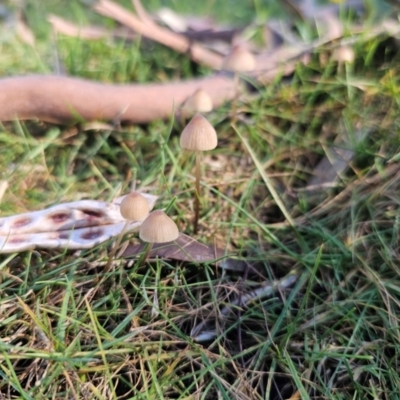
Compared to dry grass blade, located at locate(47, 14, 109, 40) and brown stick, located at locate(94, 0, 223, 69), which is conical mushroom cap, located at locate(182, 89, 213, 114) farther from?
dry grass blade, located at locate(47, 14, 109, 40)

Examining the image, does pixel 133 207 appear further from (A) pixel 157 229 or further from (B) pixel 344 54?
(B) pixel 344 54

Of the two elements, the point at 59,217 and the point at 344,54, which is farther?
the point at 344,54

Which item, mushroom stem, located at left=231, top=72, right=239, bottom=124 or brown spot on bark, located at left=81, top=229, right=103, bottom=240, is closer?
brown spot on bark, located at left=81, top=229, right=103, bottom=240

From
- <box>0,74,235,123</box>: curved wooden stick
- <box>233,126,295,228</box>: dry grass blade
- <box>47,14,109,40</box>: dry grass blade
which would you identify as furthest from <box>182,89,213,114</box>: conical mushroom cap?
<box>47,14,109,40</box>: dry grass blade

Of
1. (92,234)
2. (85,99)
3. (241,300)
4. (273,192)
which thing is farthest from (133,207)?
(85,99)

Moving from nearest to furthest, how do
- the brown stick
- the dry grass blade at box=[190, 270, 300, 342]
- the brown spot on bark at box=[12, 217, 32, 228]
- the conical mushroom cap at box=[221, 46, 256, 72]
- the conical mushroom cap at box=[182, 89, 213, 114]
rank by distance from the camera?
the dry grass blade at box=[190, 270, 300, 342] < the brown spot on bark at box=[12, 217, 32, 228] < the conical mushroom cap at box=[182, 89, 213, 114] < the conical mushroom cap at box=[221, 46, 256, 72] < the brown stick

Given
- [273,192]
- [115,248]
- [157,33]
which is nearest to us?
[115,248]

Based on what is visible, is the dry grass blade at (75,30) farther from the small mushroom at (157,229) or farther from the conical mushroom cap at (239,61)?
the small mushroom at (157,229)

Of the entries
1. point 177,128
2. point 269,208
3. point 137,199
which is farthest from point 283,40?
point 137,199
